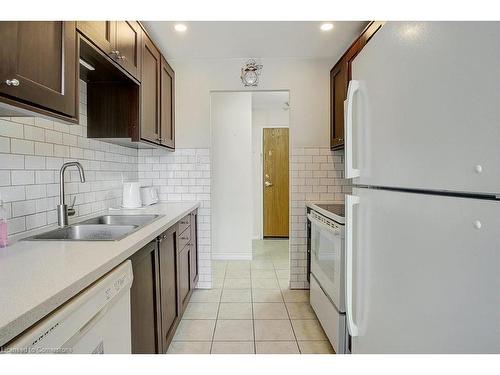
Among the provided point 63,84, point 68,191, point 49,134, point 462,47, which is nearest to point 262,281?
point 68,191

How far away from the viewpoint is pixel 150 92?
214 cm

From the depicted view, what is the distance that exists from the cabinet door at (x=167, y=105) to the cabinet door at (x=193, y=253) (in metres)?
0.76

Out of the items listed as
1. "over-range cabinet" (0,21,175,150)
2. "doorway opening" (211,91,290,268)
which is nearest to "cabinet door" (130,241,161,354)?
"over-range cabinet" (0,21,175,150)

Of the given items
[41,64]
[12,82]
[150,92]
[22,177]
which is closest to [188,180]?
[150,92]

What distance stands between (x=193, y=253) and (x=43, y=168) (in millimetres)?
1497

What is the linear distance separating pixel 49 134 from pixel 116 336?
3.86ft

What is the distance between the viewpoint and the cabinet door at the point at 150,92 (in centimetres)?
199

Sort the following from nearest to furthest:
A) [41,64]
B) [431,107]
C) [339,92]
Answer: [431,107] < [41,64] < [339,92]

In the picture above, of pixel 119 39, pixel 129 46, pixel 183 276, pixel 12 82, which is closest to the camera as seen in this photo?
pixel 12 82

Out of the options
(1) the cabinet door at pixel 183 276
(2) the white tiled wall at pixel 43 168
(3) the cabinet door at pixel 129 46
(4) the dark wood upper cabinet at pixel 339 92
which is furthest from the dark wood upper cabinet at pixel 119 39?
(4) the dark wood upper cabinet at pixel 339 92

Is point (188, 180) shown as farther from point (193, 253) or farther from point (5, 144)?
point (5, 144)

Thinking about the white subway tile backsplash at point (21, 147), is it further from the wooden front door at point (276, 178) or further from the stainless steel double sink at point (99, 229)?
the wooden front door at point (276, 178)
